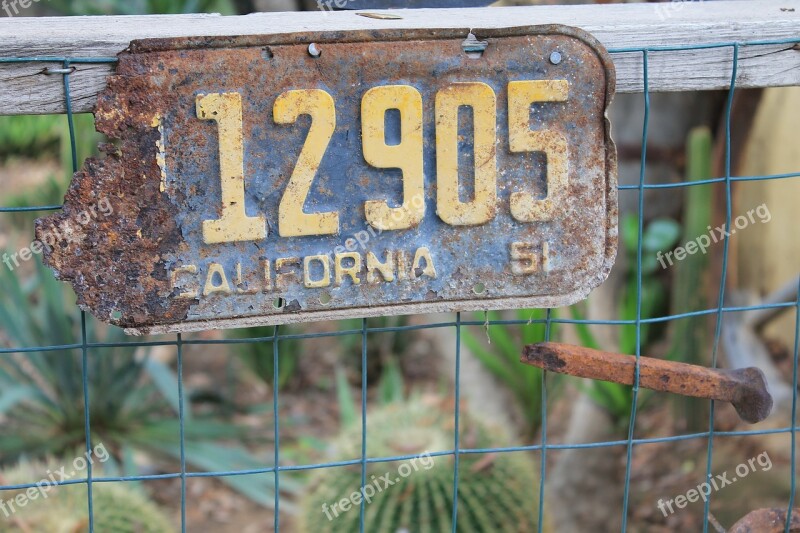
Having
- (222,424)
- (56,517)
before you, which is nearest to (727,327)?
(222,424)

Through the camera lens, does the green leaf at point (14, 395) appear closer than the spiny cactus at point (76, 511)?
No

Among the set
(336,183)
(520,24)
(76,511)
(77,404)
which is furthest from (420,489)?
(77,404)

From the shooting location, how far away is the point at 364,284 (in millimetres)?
1365

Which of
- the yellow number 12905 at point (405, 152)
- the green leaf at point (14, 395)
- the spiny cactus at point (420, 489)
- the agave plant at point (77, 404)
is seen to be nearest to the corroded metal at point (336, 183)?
the yellow number 12905 at point (405, 152)

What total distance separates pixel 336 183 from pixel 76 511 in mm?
1147

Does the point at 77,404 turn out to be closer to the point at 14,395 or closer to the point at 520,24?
the point at 14,395

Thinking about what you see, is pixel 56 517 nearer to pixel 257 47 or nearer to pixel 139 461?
pixel 257 47

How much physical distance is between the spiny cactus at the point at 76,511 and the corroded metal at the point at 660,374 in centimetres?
113

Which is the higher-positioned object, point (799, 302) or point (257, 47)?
point (257, 47)

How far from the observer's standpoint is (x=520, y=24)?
138 cm

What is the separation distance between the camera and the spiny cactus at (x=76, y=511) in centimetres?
199

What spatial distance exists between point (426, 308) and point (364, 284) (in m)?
0.10

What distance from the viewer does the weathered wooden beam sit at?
1.27 m

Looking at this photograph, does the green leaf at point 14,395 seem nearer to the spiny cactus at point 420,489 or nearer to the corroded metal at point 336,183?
the spiny cactus at point 420,489
